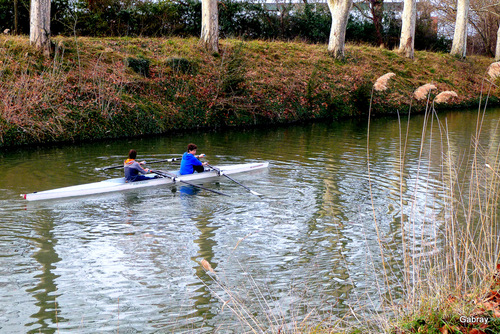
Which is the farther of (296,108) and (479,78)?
(479,78)

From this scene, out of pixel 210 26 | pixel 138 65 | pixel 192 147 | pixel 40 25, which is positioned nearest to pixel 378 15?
pixel 210 26

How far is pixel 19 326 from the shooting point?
5.00 meters

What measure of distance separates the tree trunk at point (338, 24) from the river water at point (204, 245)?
1326 cm

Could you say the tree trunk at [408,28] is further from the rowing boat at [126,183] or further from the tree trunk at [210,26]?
the rowing boat at [126,183]

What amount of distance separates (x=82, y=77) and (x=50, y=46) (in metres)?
1.80

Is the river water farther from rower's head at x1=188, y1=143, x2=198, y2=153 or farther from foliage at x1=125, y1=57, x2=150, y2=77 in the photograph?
foliage at x1=125, y1=57, x2=150, y2=77

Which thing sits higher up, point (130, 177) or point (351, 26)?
point (351, 26)

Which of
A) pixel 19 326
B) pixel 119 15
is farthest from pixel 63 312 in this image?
pixel 119 15

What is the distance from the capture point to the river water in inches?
208

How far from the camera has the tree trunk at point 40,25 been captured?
17156 millimetres

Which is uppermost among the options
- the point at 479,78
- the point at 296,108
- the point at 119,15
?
the point at 119,15

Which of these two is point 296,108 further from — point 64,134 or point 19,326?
point 19,326

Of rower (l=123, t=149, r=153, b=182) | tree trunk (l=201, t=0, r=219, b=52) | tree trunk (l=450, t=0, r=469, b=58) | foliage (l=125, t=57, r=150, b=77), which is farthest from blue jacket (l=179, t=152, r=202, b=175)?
tree trunk (l=450, t=0, r=469, b=58)

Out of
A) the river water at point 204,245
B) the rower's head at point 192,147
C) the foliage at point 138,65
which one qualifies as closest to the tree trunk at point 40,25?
the foliage at point 138,65
